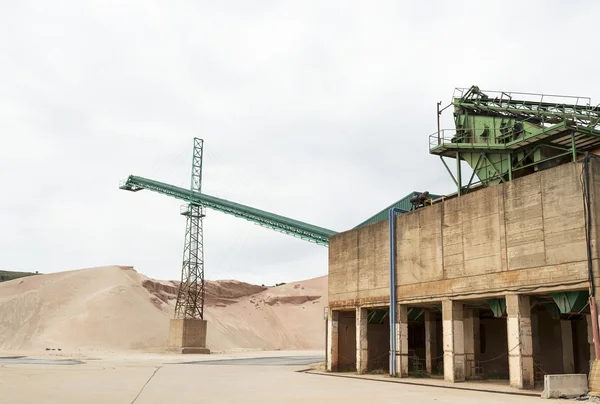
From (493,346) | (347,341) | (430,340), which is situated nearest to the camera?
(430,340)

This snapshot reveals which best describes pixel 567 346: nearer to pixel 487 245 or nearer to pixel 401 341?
pixel 487 245

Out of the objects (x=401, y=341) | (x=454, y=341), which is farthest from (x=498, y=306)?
→ (x=401, y=341)

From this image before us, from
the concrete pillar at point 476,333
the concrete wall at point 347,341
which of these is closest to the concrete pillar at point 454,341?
the concrete pillar at point 476,333

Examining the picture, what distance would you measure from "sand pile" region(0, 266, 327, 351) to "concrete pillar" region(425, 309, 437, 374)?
4528cm

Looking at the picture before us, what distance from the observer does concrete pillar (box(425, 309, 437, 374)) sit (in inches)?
1181

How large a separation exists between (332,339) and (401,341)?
6.31 metres

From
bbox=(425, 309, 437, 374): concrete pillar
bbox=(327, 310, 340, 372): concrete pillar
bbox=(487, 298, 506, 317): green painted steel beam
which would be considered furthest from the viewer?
bbox=(327, 310, 340, 372): concrete pillar

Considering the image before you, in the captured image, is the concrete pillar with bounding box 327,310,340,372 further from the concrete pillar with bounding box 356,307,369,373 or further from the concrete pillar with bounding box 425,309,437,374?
the concrete pillar with bounding box 425,309,437,374

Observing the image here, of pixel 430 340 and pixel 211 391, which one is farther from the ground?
pixel 430 340

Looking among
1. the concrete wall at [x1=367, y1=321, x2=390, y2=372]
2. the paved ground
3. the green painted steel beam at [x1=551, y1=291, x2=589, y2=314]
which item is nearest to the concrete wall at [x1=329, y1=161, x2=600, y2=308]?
the green painted steel beam at [x1=551, y1=291, x2=589, y2=314]

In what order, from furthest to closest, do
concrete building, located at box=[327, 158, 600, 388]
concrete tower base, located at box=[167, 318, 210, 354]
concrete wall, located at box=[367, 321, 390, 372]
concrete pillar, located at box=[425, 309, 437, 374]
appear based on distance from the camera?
1. concrete tower base, located at box=[167, 318, 210, 354]
2. concrete wall, located at box=[367, 321, 390, 372]
3. concrete pillar, located at box=[425, 309, 437, 374]
4. concrete building, located at box=[327, 158, 600, 388]

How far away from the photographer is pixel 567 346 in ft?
85.5

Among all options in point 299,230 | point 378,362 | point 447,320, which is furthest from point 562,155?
point 299,230

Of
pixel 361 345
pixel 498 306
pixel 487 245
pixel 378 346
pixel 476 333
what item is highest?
pixel 487 245
